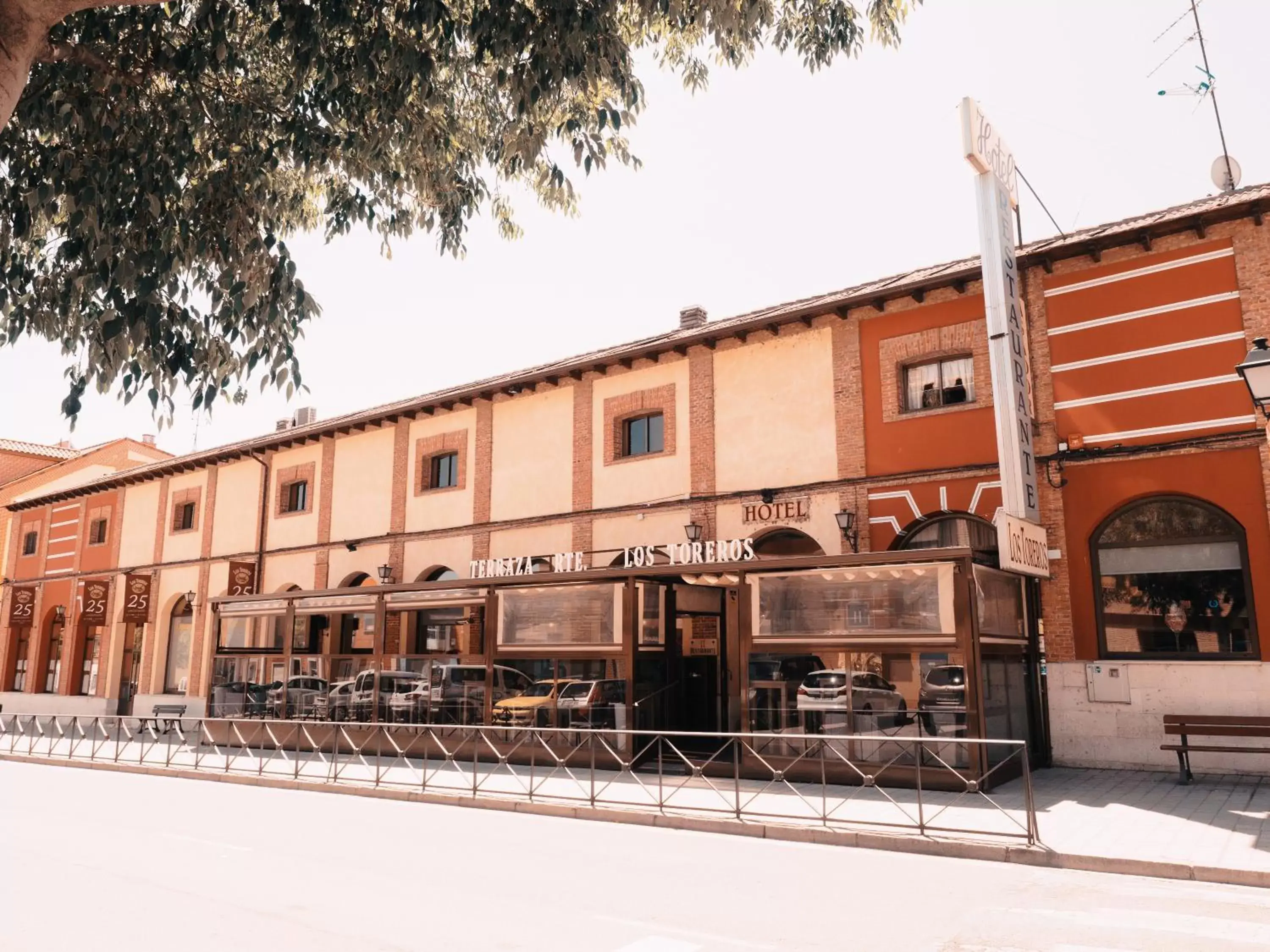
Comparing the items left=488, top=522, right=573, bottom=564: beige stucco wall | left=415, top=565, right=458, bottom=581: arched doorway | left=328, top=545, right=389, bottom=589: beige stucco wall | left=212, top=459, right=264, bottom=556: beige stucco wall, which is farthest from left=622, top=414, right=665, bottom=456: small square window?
left=212, top=459, right=264, bottom=556: beige stucco wall

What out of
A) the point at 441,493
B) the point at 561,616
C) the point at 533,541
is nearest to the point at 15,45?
the point at 561,616

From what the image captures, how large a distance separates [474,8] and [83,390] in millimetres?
3988

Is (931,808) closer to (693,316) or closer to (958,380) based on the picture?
(958,380)

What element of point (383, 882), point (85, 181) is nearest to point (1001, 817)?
point (383, 882)

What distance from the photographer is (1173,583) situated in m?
14.2

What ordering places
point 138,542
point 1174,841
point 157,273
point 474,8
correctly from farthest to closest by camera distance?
point 138,542 → point 1174,841 → point 474,8 → point 157,273

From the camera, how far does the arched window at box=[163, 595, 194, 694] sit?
2902 centimetres

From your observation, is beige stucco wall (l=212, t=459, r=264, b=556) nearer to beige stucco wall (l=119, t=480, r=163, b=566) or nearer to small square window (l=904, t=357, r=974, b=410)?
beige stucco wall (l=119, t=480, r=163, b=566)

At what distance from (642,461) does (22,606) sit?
27842 millimetres

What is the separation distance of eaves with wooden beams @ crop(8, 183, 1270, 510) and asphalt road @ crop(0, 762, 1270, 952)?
9.85 m

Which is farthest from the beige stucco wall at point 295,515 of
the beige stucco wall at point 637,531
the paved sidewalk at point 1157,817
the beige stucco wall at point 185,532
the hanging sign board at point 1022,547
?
the paved sidewalk at point 1157,817

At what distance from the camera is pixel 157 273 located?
20.2 feet

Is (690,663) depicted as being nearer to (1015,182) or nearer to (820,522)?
(820,522)

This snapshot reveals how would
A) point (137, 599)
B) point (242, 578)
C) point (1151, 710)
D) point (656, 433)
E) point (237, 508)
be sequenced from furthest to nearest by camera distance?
point (137, 599), point (237, 508), point (242, 578), point (656, 433), point (1151, 710)
